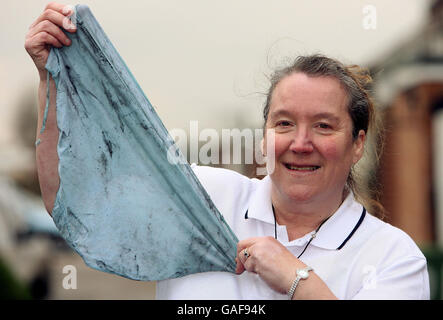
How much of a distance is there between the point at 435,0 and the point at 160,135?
9.13 metres

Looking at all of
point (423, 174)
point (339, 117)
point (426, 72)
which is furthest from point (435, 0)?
point (339, 117)

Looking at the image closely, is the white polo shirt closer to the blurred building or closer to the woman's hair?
the woman's hair

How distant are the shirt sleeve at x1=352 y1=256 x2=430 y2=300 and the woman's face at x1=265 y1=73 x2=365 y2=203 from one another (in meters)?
0.43

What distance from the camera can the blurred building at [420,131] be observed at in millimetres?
10156

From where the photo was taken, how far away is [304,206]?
2.58 meters

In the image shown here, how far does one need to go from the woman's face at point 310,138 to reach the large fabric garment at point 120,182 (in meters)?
0.35

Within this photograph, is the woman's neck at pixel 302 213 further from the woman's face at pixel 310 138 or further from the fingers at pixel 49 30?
the fingers at pixel 49 30

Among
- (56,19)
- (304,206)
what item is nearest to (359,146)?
(304,206)

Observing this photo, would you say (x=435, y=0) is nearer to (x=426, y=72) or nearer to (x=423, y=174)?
(x=426, y=72)

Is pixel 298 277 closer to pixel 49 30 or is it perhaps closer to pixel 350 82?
pixel 350 82

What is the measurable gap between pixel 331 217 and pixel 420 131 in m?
8.25

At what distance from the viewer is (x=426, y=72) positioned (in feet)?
33.6

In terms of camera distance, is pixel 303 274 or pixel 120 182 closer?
→ pixel 303 274

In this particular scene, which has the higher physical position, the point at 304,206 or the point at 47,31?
the point at 47,31
